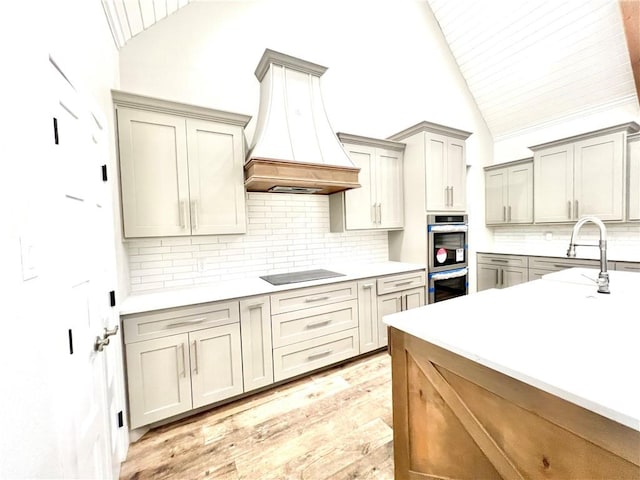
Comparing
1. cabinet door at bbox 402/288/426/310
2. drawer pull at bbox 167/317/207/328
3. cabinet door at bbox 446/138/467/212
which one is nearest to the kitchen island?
drawer pull at bbox 167/317/207/328

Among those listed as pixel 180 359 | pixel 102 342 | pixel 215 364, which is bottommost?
pixel 215 364

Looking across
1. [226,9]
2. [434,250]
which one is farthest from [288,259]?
[226,9]

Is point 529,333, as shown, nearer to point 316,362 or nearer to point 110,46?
point 316,362

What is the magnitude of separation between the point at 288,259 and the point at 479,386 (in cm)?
230

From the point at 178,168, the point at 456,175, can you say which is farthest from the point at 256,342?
the point at 456,175

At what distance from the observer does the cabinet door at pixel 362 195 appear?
3.04m

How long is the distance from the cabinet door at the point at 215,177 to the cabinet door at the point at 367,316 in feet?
4.43

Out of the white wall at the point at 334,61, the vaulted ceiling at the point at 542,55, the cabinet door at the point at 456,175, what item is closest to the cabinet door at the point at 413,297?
the cabinet door at the point at 456,175

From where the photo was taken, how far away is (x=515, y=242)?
460cm

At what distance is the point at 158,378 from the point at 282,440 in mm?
953

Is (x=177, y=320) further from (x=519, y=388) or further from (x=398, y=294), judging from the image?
(x=398, y=294)

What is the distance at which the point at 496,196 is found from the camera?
454 centimetres

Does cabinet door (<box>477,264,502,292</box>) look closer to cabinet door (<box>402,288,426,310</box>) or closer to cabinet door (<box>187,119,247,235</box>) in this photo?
cabinet door (<box>402,288,426,310</box>)

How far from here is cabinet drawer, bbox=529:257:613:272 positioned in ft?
11.1
